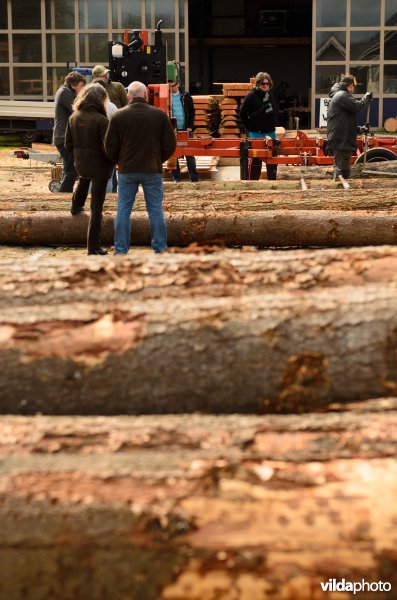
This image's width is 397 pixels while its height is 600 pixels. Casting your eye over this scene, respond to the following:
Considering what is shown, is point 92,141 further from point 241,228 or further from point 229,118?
point 229,118

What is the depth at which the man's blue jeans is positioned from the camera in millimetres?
9047

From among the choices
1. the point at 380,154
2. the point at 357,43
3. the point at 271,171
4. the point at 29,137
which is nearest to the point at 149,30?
the point at 29,137

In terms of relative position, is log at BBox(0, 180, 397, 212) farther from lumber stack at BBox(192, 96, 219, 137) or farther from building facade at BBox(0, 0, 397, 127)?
building facade at BBox(0, 0, 397, 127)

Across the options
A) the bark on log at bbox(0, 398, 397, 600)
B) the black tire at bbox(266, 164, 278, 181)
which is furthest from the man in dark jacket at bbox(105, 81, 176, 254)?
the black tire at bbox(266, 164, 278, 181)

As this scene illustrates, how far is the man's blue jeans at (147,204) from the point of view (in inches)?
356

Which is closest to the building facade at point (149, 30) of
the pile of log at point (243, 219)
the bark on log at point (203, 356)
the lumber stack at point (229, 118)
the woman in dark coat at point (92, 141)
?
the lumber stack at point (229, 118)

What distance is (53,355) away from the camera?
154 inches

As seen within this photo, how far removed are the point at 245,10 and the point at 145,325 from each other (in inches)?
1242

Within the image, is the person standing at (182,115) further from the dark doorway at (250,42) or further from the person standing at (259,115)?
the dark doorway at (250,42)

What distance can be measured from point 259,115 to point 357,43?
1204cm

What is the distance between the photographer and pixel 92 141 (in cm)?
905

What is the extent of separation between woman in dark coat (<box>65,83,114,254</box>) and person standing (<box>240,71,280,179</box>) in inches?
243

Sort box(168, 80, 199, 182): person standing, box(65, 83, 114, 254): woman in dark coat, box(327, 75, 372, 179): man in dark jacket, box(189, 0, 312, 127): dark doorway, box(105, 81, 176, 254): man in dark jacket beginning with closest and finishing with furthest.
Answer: box(105, 81, 176, 254): man in dark jacket → box(65, 83, 114, 254): woman in dark coat → box(327, 75, 372, 179): man in dark jacket → box(168, 80, 199, 182): person standing → box(189, 0, 312, 127): dark doorway

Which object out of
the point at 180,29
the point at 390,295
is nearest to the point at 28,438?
the point at 390,295
